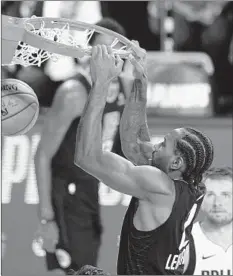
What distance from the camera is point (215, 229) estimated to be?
4.84 metres

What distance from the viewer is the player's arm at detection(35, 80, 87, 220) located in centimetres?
459

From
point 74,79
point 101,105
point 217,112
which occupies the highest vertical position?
point 101,105

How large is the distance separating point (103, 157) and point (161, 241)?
1.47 feet

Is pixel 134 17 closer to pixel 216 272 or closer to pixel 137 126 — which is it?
pixel 216 272

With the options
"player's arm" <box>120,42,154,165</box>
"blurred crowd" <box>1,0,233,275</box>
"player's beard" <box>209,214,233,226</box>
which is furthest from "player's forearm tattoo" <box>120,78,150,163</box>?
"player's beard" <box>209,214,233,226</box>

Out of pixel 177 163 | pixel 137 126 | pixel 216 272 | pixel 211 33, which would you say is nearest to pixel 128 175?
pixel 177 163

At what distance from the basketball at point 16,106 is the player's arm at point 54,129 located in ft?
2.57

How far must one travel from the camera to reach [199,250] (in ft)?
15.8

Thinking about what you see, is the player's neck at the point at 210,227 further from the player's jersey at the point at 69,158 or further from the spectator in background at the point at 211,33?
the spectator in background at the point at 211,33

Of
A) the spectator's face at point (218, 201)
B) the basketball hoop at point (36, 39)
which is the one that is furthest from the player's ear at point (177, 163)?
the spectator's face at point (218, 201)

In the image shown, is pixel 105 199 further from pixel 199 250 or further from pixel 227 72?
pixel 227 72

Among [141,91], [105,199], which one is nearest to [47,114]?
[105,199]

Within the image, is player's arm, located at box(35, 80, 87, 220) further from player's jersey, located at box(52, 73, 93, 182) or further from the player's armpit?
the player's armpit

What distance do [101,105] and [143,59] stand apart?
23.2 inches
